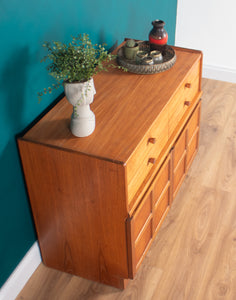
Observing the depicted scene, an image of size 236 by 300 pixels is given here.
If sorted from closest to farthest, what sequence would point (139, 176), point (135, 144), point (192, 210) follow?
point (135, 144) → point (139, 176) → point (192, 210)

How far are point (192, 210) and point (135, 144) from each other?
88cm

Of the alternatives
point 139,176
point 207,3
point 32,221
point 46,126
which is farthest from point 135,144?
point 207,3

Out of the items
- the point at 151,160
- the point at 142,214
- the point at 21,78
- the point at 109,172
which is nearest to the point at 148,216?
the point at 142,214

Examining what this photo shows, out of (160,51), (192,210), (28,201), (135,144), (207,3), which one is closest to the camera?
(135,144)

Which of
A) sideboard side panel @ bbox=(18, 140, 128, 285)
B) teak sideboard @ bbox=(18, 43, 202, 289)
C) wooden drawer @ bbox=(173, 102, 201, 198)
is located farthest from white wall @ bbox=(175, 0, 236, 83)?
sideboard side panel @ bbox=(18, 140, 128, 285)

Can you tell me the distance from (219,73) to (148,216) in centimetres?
193

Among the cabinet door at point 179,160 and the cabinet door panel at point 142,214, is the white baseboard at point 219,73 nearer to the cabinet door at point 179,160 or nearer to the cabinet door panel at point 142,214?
the cabinet door at point 179,160

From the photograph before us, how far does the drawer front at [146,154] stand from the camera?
1706mm

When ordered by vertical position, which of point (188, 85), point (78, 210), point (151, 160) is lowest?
point (78, 210)

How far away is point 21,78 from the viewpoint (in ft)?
5.60

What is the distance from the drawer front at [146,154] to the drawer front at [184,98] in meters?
0.09

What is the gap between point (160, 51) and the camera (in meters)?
2.22

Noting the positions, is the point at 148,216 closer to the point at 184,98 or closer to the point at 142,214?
the point at 142,214

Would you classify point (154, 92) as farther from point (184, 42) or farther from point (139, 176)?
point (184, 42)
